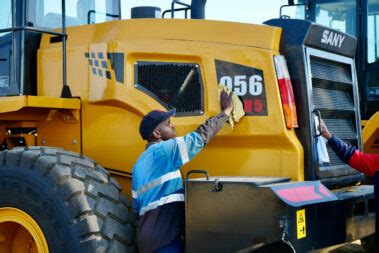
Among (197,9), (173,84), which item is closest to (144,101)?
(173,84)

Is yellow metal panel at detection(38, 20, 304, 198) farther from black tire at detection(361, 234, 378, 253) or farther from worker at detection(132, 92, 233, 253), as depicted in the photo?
black tire at detection(361, 234, 378, 253)

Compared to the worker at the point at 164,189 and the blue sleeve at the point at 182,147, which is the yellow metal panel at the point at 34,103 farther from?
the blue sleeve at the point at 182,147

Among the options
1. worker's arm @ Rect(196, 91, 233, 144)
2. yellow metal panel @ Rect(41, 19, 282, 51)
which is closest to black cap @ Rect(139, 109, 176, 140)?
worker's arm @ Rect(196, 91, 233, 144)

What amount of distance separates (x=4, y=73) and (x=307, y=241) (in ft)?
8.75

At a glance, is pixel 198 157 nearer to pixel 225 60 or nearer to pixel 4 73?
pixel 225 60

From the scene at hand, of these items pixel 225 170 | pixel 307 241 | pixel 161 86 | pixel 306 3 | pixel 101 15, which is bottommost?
pixel 307 241

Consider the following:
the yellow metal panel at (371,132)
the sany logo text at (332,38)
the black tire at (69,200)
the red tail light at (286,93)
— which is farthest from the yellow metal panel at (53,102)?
the yellow metal panel at (371,132)

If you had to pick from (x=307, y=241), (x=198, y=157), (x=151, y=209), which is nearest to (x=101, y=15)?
(x=198, y=157)

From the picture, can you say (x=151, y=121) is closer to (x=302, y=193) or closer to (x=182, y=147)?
(x=182, y=147)

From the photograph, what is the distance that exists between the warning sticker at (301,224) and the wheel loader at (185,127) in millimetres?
15

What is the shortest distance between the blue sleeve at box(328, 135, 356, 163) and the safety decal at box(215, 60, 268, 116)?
64 cm

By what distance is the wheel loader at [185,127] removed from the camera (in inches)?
145

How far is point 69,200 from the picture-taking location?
3.82m

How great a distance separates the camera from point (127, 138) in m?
4.45
